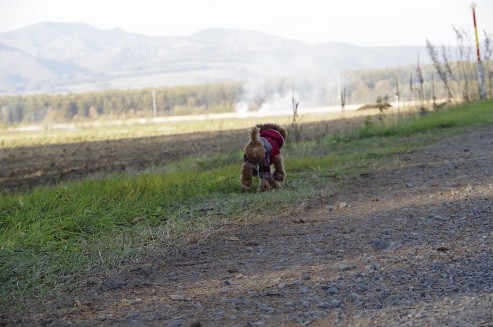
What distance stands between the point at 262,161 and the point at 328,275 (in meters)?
4.31

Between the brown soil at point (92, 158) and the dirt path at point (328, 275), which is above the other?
the dirt path at point (328, 275)

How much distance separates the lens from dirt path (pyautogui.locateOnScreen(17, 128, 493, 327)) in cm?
493

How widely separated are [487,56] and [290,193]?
706 inches

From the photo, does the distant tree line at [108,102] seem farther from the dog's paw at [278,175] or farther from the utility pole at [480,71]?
the dog's paw at [278,175]

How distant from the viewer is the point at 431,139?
52.3 feet

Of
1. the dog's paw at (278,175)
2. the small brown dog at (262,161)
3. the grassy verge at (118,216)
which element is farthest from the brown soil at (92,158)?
the dog's paw at (278,175)

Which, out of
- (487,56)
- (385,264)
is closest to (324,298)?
(385,264)

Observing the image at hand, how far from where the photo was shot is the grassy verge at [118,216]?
6211 mm

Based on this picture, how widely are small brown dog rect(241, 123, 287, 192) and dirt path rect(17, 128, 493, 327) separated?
4.52 feet

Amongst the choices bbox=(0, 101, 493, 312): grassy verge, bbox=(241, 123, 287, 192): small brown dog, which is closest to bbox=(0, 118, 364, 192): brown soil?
bbox=(0, 101, 493, 312): grassy verge

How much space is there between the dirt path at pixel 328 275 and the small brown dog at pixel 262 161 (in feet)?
4.52

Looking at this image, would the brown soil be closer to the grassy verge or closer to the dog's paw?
the grassy verge

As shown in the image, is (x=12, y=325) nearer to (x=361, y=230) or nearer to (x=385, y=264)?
(x=385, y=264)

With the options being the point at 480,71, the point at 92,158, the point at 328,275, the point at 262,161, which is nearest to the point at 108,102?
the point at 480,71
